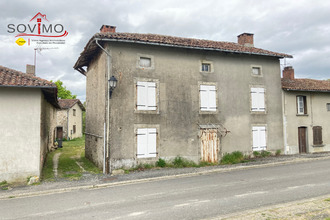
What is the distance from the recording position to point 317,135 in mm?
16359

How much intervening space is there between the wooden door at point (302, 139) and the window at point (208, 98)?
22.9 ft

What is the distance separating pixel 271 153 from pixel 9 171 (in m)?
13.5

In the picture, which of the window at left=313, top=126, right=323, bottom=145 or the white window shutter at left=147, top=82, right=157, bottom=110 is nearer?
the white window shutter at left=147, top=82, right=157, bottom=110

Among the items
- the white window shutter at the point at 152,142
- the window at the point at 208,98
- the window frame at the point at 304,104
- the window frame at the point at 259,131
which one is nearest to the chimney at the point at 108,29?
the window at the point at 208,98

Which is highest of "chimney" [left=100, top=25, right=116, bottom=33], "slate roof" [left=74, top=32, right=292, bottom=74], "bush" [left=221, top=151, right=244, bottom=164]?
"chimney" [left=100, top=25, right=116, bottom=33]

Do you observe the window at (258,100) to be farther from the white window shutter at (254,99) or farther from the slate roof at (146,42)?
the slate roof at (146,42)

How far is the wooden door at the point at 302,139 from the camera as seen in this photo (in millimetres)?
15828

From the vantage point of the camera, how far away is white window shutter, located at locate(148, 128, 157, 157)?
11.5 metres

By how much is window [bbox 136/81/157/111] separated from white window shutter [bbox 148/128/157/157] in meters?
1.10

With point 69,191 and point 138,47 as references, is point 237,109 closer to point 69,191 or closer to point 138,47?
point 138,47

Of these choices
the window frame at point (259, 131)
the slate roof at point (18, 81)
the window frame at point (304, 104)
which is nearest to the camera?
the slate roof at point (18, 81)

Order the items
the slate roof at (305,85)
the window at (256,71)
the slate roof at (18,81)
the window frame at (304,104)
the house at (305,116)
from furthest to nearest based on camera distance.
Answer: the window frame at (304,104) → the slate roof at (305,85) → the house at (305,116) → the window at (256,71) → the slate roof at (18,81)

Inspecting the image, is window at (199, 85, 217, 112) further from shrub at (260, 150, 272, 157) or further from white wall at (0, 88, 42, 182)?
white wall at (0, 88, 42, 182)

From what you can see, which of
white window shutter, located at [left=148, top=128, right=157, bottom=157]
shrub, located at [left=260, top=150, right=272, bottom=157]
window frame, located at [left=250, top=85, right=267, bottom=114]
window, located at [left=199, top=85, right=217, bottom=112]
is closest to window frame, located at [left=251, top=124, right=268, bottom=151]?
shrub, located at [left=260, top=150, right=272, bottom=157]
